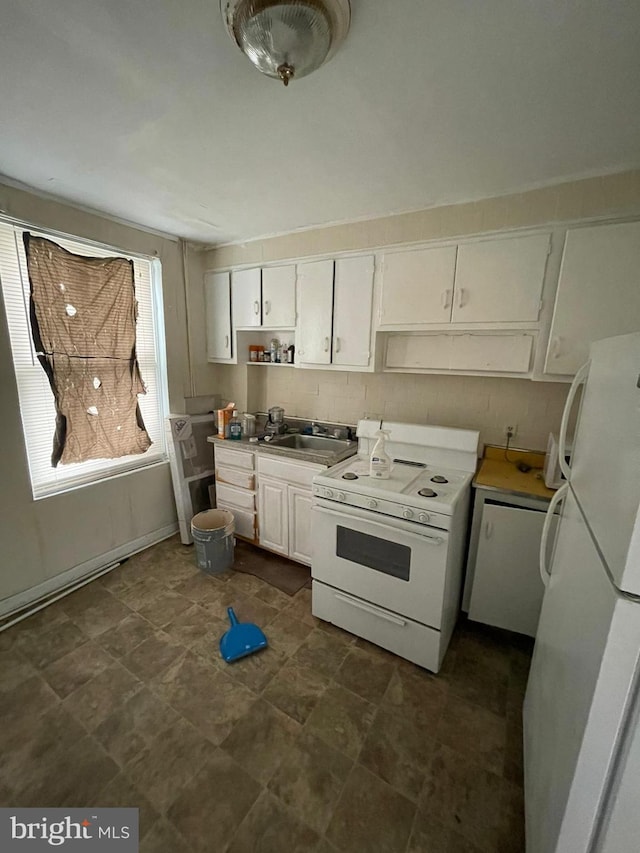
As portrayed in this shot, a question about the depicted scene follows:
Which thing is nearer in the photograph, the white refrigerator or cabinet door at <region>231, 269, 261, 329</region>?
the white refrigerator

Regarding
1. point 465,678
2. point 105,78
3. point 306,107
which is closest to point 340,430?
point 465,678

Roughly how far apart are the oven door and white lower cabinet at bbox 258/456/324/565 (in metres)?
0.45

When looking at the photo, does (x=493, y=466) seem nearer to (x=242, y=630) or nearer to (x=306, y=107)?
(x=242, y=630)

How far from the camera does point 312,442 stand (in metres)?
3.03

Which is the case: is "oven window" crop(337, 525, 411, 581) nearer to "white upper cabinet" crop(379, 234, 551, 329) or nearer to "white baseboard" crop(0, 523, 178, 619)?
"white upper cabinet" crop(379, 234, 551, 329)

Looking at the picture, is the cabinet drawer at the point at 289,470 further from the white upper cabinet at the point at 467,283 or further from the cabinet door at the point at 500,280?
the cabinet door at the point at 500,280

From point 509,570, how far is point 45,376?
3.13 m

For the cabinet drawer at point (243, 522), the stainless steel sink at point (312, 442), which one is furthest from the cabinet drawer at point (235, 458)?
the cabinet drawer at point (243, 522)

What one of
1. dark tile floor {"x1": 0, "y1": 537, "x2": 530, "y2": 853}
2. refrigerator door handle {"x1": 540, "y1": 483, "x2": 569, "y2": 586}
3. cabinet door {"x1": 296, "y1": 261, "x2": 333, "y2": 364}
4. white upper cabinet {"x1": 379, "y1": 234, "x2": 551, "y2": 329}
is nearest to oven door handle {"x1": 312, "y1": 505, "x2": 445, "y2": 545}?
refrigerator door handle {"x1": 540, "y1": 483, "x2": 569, "y2": 586}

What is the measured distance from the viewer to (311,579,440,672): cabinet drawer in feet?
5.91

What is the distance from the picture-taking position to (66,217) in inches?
88.7

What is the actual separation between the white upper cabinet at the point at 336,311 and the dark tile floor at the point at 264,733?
186 cm

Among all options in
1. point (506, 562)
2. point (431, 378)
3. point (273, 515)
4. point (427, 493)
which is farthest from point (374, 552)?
point (431, 378)

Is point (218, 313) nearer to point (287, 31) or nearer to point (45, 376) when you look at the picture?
point (45, 376)
